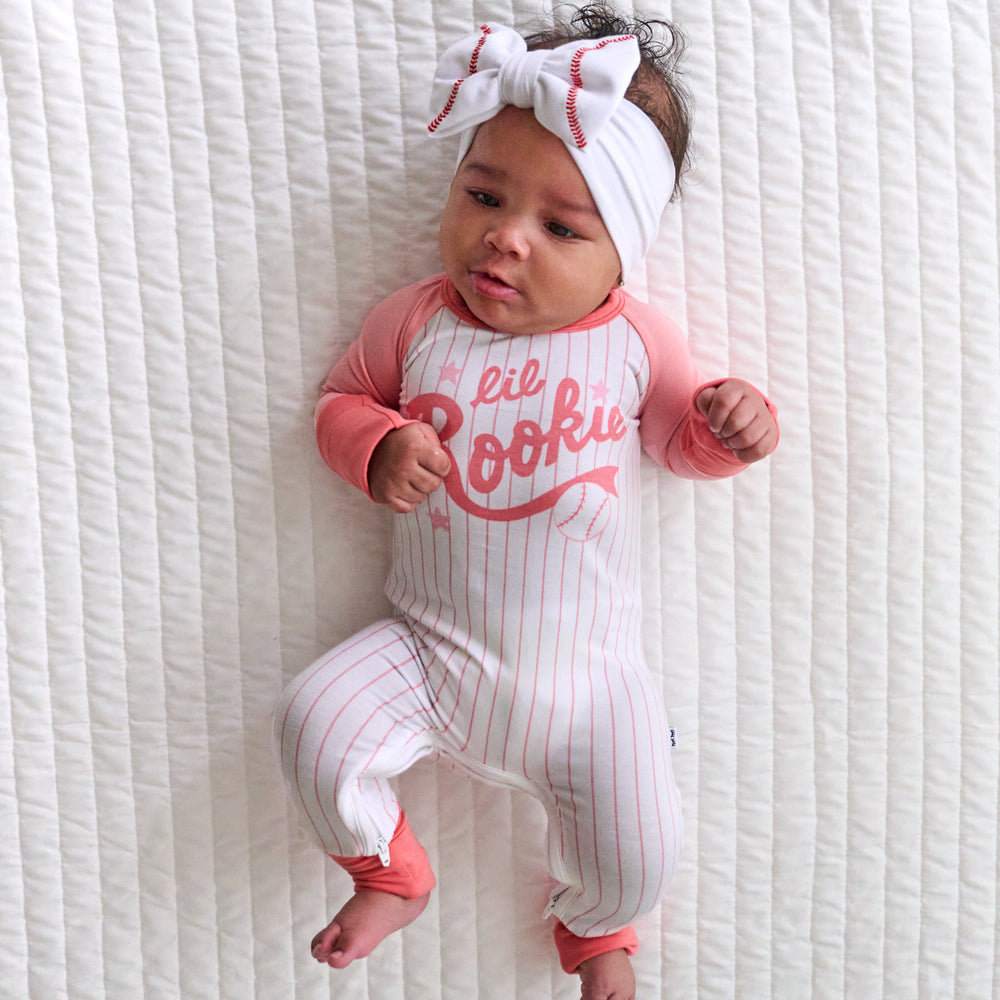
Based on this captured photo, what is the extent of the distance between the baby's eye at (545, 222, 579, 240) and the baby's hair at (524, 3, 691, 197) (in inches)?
5.1

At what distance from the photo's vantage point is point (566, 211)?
2.76 ft

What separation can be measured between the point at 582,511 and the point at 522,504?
54 millimetres

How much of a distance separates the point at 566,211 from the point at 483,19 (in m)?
0.26

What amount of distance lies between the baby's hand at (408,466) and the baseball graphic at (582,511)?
0.11 m

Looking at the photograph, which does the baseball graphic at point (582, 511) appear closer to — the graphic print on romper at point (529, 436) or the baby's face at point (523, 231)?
the graphic print on romper at point (529, 436)

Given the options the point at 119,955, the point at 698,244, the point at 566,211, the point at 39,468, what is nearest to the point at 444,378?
the point at 566,211

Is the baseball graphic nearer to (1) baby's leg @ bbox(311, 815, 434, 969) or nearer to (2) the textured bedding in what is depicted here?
(2) the textured bedding

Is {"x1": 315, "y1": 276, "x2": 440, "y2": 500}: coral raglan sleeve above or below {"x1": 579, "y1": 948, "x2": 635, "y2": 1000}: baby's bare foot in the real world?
above

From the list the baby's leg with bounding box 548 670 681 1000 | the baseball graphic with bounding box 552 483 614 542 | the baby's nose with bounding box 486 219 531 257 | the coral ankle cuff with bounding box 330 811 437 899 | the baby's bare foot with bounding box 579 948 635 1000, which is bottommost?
the baby's bare foot with bounding box 579 948 635 1000

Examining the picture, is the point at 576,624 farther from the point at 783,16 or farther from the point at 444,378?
the point at 783,16

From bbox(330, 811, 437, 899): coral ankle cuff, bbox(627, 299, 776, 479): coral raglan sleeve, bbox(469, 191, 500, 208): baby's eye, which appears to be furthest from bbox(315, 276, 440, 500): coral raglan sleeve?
bbox(330, 811, 437, 899): coral ankle cuff

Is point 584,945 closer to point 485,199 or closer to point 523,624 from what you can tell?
point 523,624

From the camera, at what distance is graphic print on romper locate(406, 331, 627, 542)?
0.89 meters

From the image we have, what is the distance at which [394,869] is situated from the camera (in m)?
0.91
